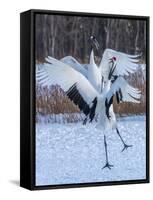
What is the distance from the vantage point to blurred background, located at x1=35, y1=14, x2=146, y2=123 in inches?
296

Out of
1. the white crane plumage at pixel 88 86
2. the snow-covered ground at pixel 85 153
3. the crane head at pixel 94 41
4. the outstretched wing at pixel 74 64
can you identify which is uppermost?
the crane head at pixel 94 41

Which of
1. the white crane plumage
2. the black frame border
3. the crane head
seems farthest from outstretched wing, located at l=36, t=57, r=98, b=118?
the crane head

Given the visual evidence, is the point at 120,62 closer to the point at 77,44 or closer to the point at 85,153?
the point at 77,44

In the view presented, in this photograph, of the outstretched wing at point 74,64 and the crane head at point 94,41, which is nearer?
the outstretched wing at point 74,64

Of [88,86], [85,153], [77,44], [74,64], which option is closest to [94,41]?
[77,44]

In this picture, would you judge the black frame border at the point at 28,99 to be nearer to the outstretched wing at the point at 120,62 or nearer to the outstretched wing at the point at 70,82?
the outstretched wing at the point at 70,82

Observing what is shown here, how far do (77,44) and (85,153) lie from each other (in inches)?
39.4

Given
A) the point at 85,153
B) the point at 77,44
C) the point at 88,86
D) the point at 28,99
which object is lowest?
the point at 85,153

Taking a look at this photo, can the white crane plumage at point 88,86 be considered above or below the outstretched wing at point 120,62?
below

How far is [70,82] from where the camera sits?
7.65 meters

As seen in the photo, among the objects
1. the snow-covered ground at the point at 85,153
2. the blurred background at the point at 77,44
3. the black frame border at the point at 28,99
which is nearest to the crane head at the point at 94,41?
the blurred background at the point at 77,44

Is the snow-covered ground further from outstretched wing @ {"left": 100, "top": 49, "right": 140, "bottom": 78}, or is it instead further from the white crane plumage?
outstretched wing @ {"left": 100, "top": 49, "right": 140, "bottom": 78}

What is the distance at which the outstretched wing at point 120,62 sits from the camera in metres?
7.80

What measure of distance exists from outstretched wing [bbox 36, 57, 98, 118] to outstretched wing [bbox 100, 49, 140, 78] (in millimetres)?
226
